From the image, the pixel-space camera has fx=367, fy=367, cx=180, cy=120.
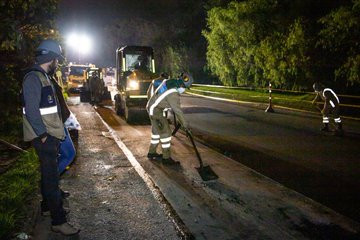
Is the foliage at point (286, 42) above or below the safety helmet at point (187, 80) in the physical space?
above

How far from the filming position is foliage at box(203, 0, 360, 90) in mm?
15656

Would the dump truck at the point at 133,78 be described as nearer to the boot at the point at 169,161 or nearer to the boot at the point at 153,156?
the boot at the point at 153,156

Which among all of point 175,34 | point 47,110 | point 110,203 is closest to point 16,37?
point 47,110

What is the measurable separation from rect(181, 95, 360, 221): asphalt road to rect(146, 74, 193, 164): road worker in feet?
5.42

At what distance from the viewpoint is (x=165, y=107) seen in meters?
7.48

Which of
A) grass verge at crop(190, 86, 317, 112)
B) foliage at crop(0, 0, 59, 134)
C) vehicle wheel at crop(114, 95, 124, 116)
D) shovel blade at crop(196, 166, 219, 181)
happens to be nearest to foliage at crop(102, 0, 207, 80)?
grass verge at crop(190, 86, 317, 112)

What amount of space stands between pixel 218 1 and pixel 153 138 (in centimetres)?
2350

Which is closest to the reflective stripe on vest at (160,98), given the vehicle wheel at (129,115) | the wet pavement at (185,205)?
the wet pavement at (185,205)

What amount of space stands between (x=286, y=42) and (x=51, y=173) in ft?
58.2

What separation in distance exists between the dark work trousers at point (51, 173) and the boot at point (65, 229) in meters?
0.04

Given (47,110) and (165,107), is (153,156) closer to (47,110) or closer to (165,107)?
(165,107)

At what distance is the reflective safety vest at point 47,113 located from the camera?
3949 mm

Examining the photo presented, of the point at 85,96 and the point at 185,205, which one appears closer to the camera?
the point at 185,205

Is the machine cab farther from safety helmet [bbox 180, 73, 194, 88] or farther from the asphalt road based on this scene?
safety helmet [bbox 180, 73, 194, 88]
